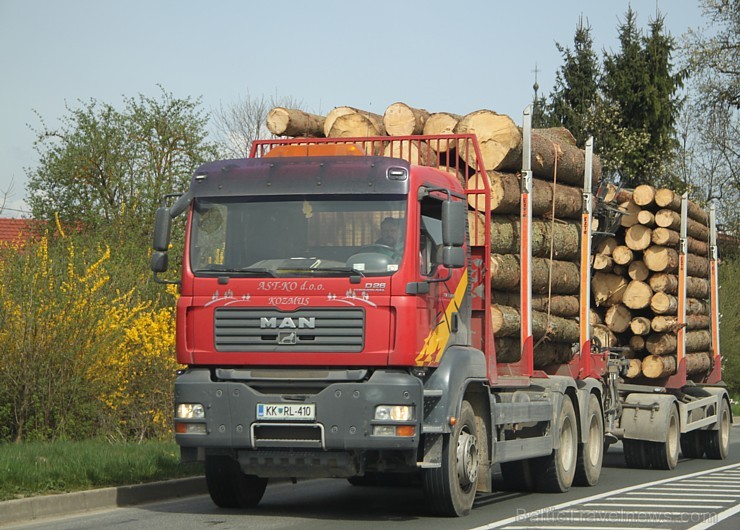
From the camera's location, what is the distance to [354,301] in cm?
1084

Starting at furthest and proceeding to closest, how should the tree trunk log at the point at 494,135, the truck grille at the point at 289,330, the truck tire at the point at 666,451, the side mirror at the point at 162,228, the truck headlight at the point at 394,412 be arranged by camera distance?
1. the truck tire at the point at 666,451
2. the tree trunk log at the point at 494,135
3. the side mirror at the point at 162,228
4. the truck grille at the point at 289,330
5. the truck headlight at the point at 394,412

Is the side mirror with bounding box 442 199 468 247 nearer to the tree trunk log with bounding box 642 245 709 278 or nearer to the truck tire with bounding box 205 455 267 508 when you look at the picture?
the truck tire with bounding box 205 455 267 508

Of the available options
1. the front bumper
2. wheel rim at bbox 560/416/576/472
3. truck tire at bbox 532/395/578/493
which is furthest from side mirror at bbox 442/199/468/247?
wheel rim at bbox 560/416/576/472

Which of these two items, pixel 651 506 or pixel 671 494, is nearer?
pixel 651 506

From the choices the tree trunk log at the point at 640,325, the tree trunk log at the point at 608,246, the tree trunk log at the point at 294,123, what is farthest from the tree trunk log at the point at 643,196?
the tree trunk log at the point at 294,123

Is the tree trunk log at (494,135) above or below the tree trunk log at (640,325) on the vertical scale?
above

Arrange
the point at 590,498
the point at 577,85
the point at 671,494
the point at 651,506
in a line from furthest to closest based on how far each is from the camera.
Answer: the point at 577,85
the point at 671,494
the point at 590,498
the point at 651,506

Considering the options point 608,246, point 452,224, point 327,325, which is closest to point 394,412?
point 327,325

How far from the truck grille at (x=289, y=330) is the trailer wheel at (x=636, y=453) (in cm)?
887

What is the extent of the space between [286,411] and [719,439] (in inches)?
483

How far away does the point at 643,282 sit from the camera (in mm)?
19281

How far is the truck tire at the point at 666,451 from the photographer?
60.7 feet

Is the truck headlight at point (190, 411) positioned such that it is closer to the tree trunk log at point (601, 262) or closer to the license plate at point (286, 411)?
the license plate at point (286, 411)

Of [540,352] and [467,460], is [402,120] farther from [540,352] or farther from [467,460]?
[467,460]
